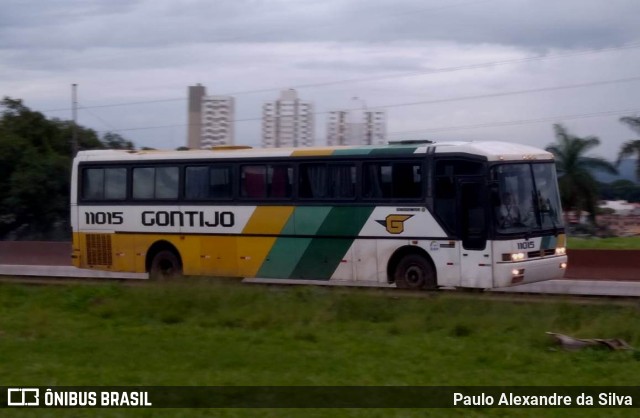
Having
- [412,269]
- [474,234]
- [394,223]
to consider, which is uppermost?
[394,223]

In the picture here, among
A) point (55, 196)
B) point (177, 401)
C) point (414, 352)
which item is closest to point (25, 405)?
point (177, 401)

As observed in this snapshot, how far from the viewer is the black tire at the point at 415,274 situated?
18.2 meters

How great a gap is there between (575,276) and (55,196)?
2266cm

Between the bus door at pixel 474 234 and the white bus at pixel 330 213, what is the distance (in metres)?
0.02

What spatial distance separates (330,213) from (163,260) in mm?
4746

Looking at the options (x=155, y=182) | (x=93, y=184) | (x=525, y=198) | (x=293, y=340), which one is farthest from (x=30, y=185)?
(x=293, y=340)

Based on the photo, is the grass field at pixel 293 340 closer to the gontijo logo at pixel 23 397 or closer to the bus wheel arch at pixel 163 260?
the gontijo logo at pixel 23 397

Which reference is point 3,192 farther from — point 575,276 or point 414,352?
point 414,352

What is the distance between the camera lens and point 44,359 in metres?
10.9

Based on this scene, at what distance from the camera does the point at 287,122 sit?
206ft

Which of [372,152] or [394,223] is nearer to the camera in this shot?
[394,223]

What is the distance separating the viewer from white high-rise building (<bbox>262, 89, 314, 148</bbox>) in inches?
2425

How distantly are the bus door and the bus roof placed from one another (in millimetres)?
634

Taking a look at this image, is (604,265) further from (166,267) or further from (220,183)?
(166,267)
